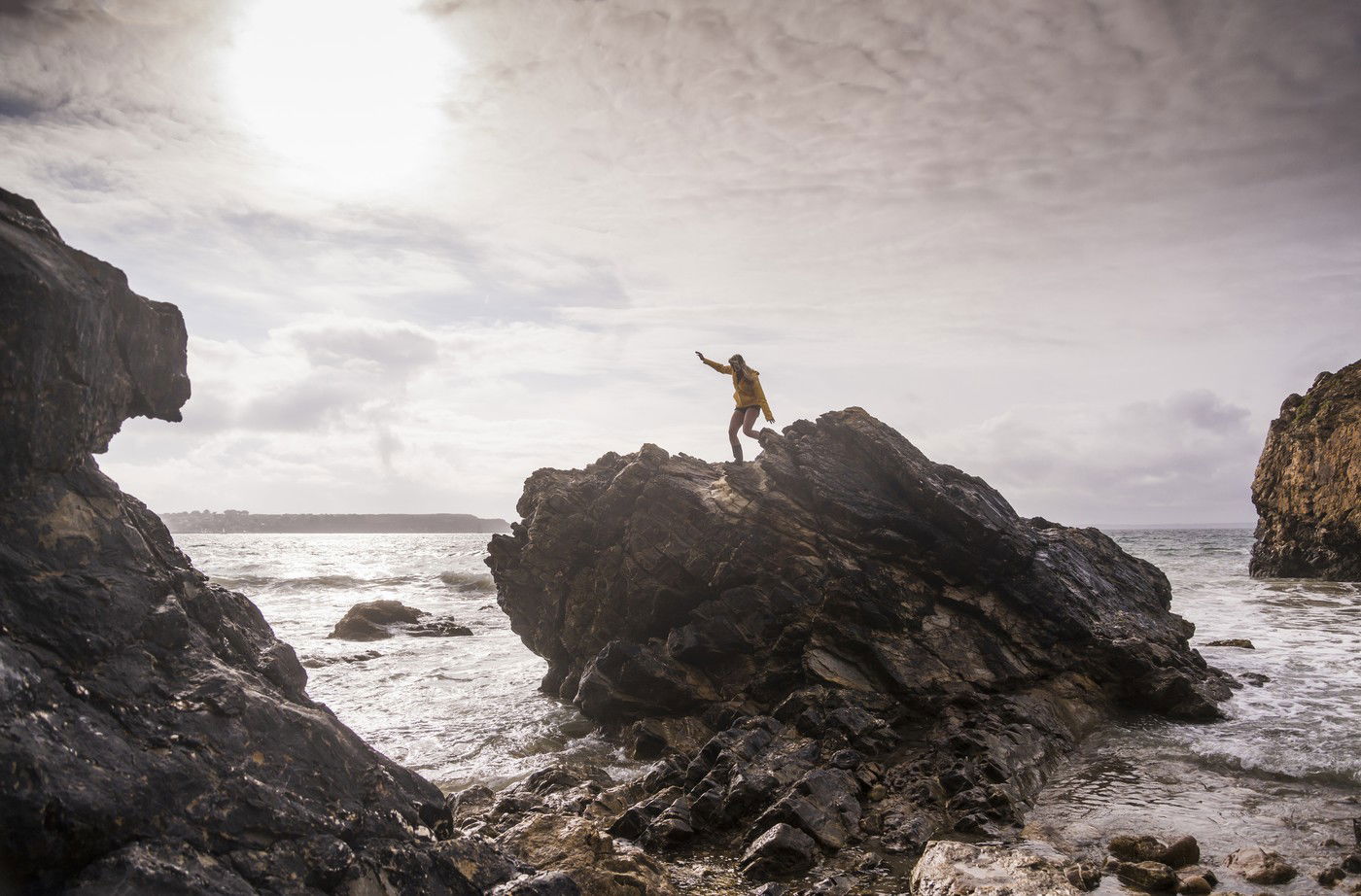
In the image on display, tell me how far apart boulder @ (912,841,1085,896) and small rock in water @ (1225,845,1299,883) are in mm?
1925

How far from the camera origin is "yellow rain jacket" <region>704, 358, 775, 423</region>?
19922 millimetres

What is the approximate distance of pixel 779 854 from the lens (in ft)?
31.0

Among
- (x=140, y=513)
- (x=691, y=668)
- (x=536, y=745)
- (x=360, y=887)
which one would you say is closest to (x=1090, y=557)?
(x=691, y=668)

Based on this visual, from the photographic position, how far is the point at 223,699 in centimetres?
619

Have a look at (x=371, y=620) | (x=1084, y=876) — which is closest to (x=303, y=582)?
(x=371, y=620)

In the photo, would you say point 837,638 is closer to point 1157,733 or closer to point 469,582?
point 1157,733

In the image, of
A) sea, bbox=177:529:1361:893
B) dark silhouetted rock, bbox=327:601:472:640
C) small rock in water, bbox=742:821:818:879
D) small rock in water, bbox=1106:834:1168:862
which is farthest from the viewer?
dark silhouetted rock, bbox=327:601:472:640

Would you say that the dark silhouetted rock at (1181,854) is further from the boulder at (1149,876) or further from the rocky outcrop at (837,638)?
the rocky outcrop at (837,638)

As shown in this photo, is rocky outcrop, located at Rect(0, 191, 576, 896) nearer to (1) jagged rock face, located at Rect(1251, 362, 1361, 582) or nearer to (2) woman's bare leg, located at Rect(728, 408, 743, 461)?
(2) woman's bare leg, located at Rect(728, 408, 743, 461)

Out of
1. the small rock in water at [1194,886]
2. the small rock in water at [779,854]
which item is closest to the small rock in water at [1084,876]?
the small rock in water at [1194,886]

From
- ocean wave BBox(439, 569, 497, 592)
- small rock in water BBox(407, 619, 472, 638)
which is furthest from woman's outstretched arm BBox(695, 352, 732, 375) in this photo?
ocean wave BBox(439, 569, 497, 592)

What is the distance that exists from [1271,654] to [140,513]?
25533mm

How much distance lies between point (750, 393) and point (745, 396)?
16 cm

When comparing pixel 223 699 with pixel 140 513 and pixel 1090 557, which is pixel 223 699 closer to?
pixel 140 513
